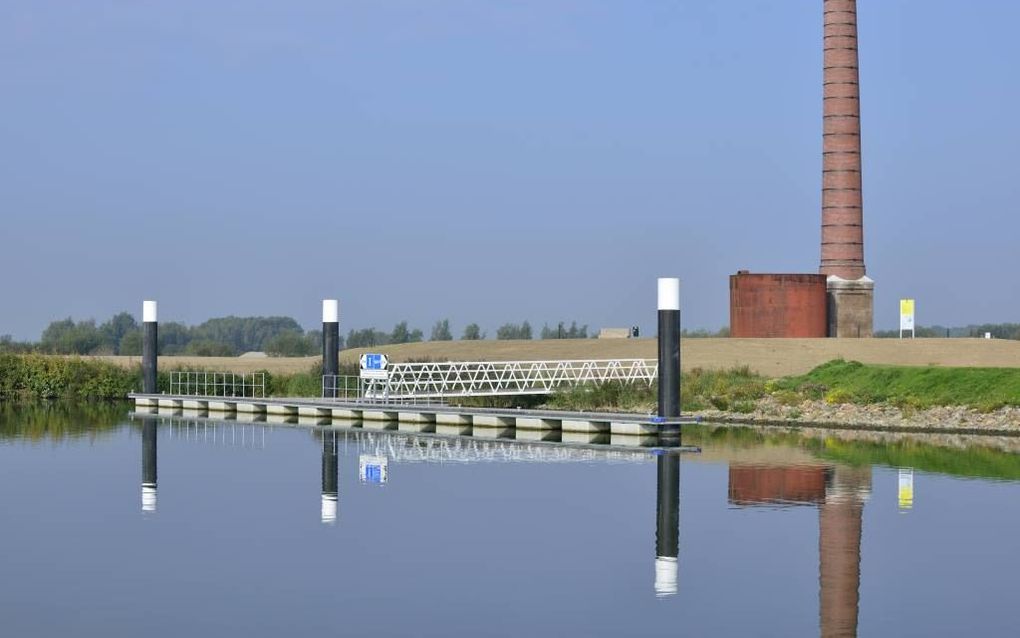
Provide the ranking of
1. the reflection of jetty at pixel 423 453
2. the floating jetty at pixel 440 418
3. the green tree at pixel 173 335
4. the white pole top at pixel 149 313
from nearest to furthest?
the reflection of jetty at pixel 423 453 < the floating jetty at pixel 440 418 < the white pole top at pixel 149 313 < the green tree at pixel 173 335

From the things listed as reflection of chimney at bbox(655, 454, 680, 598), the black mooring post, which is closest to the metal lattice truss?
the black mooring post

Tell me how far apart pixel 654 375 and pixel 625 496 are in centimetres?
2377

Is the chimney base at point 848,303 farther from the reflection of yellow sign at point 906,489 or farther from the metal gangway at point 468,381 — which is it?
the reflection of yellow sign at point 906,489

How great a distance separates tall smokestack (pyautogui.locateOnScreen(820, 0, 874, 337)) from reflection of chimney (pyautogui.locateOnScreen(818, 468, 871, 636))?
32.7 metres

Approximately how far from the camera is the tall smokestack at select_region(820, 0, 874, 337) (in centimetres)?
5969

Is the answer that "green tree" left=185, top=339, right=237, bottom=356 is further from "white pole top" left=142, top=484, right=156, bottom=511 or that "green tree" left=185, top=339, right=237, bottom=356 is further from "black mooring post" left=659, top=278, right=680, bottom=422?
"white pole top" left=142, top=484, right=156, bottom=511

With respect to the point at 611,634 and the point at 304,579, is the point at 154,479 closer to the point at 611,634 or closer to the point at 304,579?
the point at 304,579

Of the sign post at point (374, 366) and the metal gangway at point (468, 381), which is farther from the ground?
the sign post at point (374, 366)

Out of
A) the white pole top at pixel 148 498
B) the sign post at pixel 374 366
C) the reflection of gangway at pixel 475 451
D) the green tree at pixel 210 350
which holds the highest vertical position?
the green tree at pixel 210 350

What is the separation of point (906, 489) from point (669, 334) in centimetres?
863

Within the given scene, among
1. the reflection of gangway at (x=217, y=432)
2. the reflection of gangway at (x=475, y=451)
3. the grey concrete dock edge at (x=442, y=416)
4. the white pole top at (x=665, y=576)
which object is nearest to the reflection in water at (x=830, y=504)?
the white pole top at (x=665, y=576)

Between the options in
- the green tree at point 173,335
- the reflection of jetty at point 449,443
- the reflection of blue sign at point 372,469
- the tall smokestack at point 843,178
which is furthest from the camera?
the green tree at point 173,335

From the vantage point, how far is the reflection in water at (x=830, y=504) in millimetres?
16438

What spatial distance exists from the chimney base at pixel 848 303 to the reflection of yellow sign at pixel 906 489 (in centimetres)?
3224
